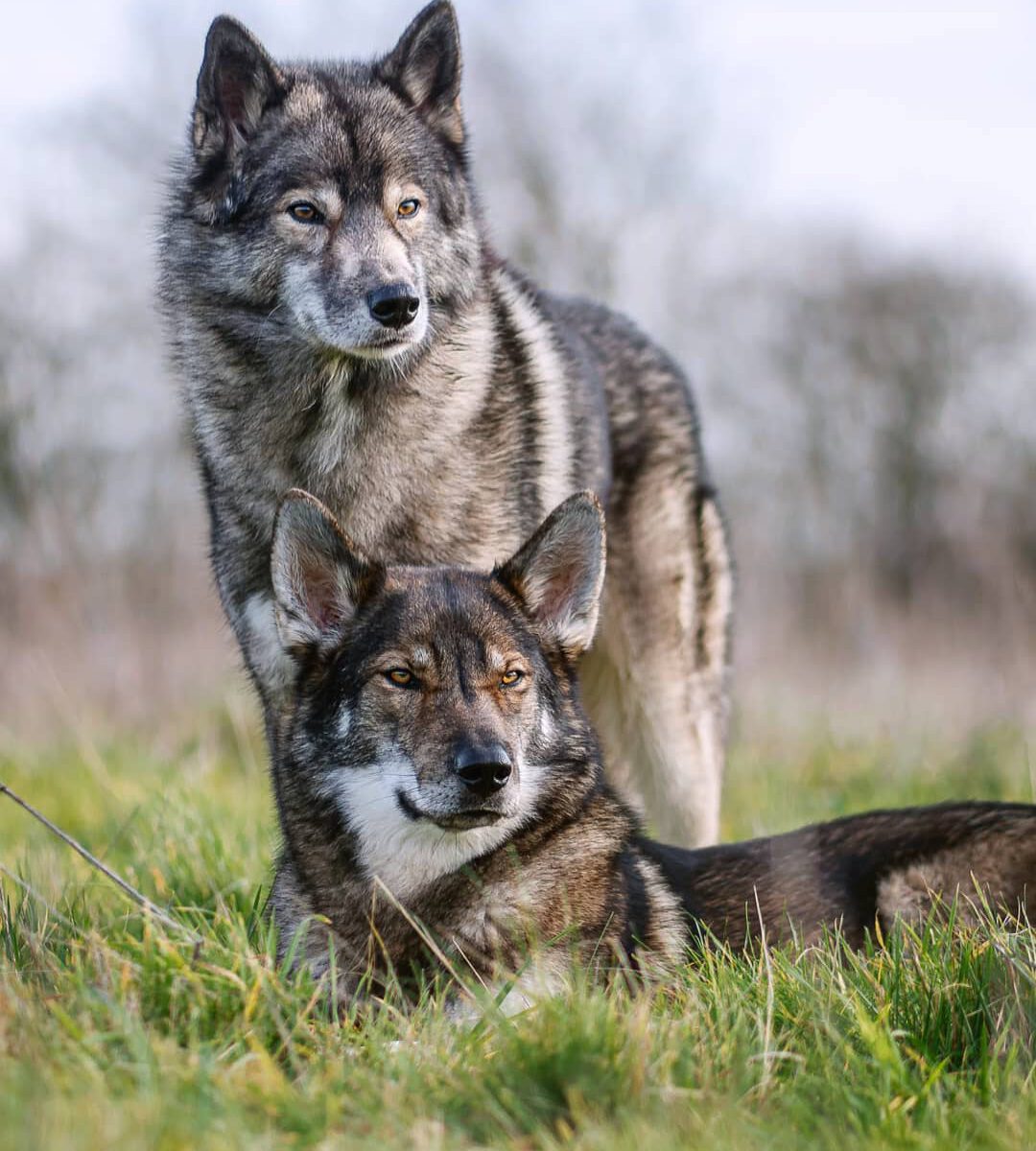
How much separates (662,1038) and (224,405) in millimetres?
2780

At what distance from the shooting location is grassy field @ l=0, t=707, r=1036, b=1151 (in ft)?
8.03

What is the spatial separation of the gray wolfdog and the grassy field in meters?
0.27

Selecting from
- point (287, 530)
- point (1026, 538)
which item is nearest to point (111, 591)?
point (287, 530)

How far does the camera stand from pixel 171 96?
21344 millimetres

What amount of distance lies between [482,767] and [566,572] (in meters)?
0.92

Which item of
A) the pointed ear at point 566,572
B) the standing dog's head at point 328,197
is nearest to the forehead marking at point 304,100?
the standing dog's head at point 328,197

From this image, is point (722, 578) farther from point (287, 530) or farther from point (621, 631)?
point (287, 530)

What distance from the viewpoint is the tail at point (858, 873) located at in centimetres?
384

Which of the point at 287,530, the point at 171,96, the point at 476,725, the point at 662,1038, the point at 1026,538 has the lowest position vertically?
the point at 1026,538

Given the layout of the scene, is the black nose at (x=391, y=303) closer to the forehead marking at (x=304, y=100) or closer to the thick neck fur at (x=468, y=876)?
the forehead marking at (x=304, y=100)

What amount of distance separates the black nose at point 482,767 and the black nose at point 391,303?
156cm

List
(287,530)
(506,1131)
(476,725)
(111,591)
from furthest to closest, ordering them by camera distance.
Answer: (111,591) → (287,530) → (476,725) → (506,1131)

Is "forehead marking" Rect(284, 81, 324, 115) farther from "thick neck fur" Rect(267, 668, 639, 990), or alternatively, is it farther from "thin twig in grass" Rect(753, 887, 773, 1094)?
"thin twig in grass" Rect(753, 887, 773, 1094)

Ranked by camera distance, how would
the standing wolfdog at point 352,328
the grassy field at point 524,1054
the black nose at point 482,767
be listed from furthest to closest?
the standing wolfdog at point 352,328 → the black nose at point 482,767 → the grassy field at point 524,1054
